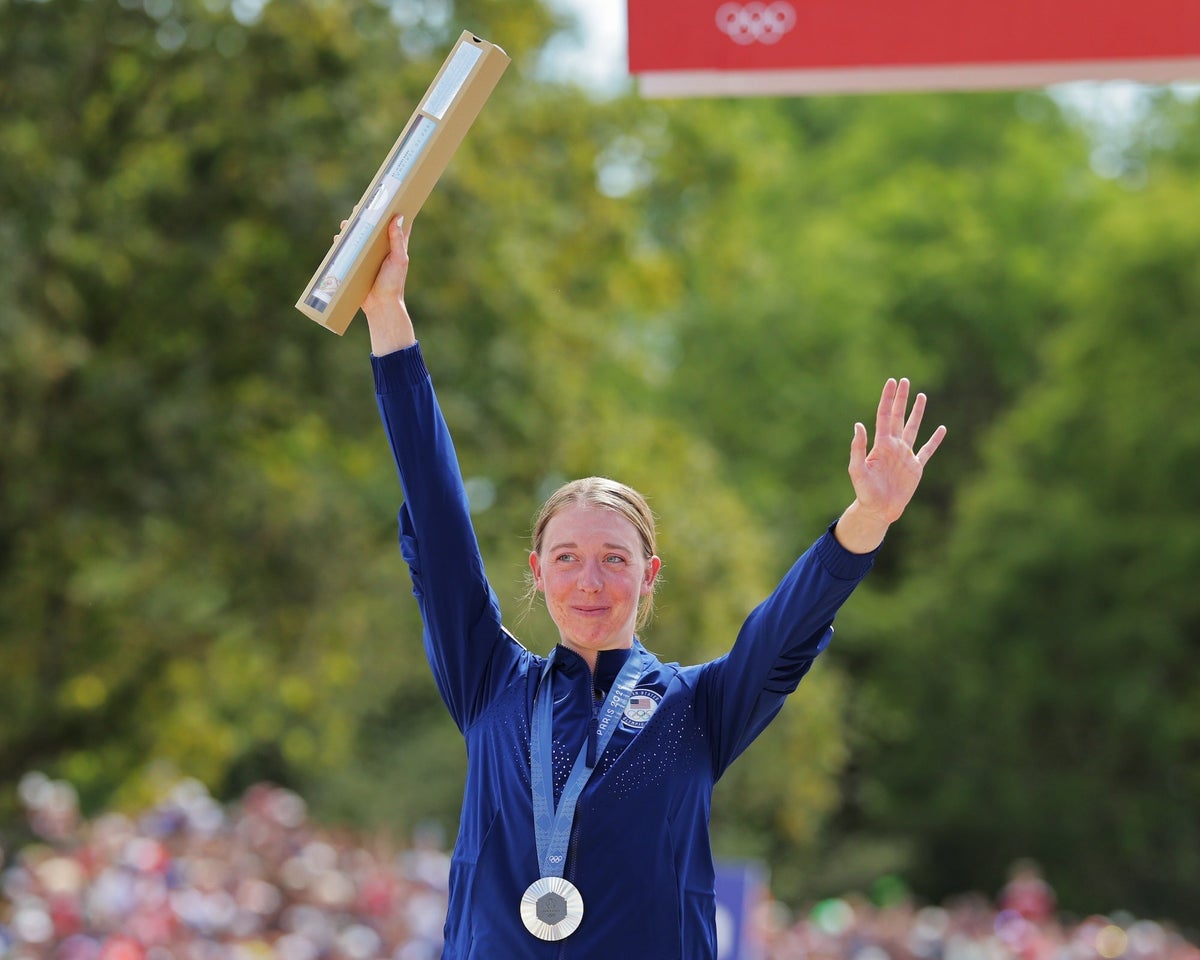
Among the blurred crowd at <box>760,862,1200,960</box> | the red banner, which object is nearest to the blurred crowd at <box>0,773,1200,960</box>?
the blurred crowd at <box>760,862,1200,960</box>

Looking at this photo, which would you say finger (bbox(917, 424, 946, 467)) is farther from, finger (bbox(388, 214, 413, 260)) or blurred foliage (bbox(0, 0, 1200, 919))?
blurred foliage (bbox(0, 0, 1200, 919))

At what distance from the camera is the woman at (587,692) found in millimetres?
2654

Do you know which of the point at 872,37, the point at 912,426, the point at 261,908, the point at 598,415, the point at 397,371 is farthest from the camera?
the point at 598,415

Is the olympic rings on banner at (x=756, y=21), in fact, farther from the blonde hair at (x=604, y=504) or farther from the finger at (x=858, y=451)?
the finger at (x=858, y=451)

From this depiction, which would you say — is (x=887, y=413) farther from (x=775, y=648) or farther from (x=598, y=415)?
(x=598, y=415)

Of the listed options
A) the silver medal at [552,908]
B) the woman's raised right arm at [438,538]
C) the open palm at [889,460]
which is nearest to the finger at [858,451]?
the open palm at [889,460]

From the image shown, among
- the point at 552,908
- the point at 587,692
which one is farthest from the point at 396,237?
the point at 552,908

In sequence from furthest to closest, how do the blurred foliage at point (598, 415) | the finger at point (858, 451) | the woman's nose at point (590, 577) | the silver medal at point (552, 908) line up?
the blurred foliage at point (598, 415) < the woman's nose at point (590, 577) < the finger at point (858, 451) < the silver medal at point (552, 908)

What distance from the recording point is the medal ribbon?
2654 mm

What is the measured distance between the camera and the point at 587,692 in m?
2.85

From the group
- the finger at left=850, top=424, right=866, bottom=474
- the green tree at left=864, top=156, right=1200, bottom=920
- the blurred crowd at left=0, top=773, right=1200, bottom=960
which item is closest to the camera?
the finger at left=850, top=424, right=866, bottom=474

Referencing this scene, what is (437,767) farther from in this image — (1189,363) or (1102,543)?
(1189,363)

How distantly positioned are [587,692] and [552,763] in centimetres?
15

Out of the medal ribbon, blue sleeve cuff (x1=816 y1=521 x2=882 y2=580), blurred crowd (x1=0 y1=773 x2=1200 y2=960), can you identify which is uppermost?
blurred crowd (x1=0 y1=773 x2=1200 y2=960)
